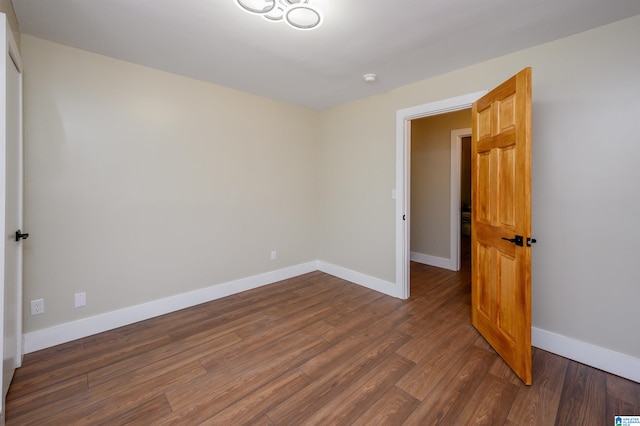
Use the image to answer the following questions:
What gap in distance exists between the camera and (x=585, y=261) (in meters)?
2.05

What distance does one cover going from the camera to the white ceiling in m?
1.74

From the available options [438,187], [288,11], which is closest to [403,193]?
[438,187]

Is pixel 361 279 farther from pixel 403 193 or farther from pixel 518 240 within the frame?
pixel 518 240

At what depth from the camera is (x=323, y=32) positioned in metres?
2.01

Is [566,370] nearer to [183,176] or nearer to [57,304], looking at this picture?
[183,176]

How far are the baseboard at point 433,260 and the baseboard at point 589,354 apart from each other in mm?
2057

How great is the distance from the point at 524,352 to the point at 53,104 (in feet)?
13.1

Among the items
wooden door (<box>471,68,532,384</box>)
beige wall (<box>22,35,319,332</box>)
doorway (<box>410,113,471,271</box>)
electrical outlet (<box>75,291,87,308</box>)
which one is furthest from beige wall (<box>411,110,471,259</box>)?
electrical outlet (<box>75,291,87,308</box>)

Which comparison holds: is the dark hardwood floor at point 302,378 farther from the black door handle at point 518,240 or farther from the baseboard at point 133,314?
the black door handle at point 518,240

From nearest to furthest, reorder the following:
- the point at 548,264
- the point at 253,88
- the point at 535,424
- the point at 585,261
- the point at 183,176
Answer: the point at 535,424 → the point at 585,261 → the point at 548,264 → the point at 183,176 → the point at 253,88

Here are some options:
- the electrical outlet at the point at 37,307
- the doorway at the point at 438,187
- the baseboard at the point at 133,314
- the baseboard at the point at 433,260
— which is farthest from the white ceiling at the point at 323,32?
the baseboard at the point at 433,260

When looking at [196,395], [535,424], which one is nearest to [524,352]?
[535,424]

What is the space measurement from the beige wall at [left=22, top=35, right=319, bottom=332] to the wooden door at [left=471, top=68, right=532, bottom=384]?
244 cm

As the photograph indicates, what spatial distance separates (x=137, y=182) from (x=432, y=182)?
411cm
